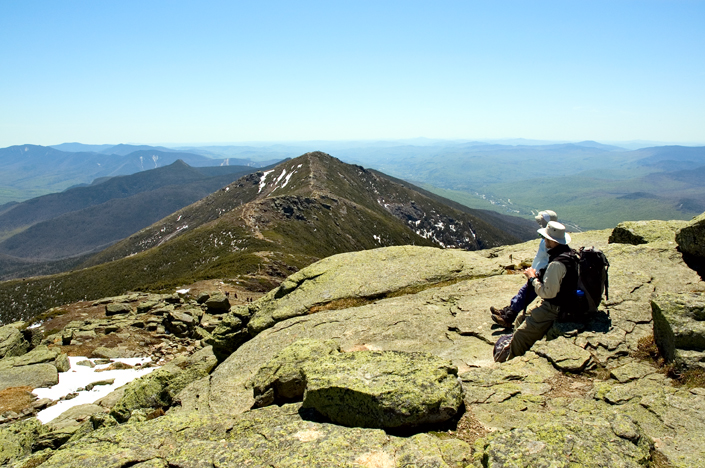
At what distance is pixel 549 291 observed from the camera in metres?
10.5

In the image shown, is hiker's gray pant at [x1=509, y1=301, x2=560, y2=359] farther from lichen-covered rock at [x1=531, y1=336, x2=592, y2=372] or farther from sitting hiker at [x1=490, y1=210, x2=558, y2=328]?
sitting hiker at [x1=490, y1=210, x2=558, y2=328]

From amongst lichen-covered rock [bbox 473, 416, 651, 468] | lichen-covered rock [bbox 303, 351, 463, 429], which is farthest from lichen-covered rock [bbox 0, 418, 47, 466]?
lichen-covered rock [bbox 473, 416, 651, 468]

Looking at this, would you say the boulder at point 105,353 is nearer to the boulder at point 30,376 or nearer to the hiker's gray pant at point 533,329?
the boulder at point 30,376

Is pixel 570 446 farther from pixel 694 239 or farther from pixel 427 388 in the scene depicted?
pixel 694 239

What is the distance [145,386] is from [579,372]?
16571 millimetres

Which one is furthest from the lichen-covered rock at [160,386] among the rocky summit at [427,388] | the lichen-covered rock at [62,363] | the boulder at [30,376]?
the lichen-covered rock at [62,363]

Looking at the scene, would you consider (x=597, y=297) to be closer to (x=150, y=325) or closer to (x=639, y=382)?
(x=639, y=382)

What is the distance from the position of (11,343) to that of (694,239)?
51.2 m

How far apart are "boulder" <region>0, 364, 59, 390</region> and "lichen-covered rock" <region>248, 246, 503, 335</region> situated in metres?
18.1

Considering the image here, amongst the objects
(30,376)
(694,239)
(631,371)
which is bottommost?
(30,376)

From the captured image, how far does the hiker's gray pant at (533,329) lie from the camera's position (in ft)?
37.3

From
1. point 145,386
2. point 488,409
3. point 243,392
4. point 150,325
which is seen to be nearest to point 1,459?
point 145,386

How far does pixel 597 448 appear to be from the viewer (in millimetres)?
5969

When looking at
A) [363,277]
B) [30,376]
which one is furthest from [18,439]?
[363,277]
